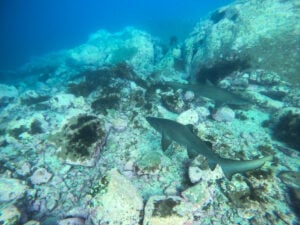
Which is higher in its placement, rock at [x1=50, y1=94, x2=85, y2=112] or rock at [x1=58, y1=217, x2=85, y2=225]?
rock at [x1=50, y1=94, x2=85, y2=112]

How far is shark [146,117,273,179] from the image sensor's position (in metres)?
4.97

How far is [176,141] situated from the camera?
613cm

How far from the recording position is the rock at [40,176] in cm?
617

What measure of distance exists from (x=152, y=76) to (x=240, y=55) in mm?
4270

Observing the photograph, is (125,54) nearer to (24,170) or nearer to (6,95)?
(6,95)

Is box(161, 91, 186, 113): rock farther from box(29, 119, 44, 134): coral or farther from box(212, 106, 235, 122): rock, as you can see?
box(29, 119, 44, 134): coral

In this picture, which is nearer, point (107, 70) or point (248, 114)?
point (248, 114)

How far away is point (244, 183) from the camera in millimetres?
5406

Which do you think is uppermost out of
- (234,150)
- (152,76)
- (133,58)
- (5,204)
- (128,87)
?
(133,58)

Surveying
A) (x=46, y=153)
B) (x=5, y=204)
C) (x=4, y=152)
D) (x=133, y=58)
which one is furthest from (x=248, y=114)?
(x=133, y=58)

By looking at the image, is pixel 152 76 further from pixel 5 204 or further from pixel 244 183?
pixel 5 204

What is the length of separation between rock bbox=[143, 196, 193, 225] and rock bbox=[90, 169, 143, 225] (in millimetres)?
292

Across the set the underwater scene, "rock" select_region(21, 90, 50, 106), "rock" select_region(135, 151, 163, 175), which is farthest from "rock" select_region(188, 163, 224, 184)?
"rock" select_region(21, 90, 50, 106)

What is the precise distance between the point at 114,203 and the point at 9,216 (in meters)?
2.23
